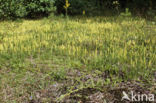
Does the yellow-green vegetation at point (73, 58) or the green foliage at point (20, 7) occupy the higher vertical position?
the green foliage at point (20, 7)

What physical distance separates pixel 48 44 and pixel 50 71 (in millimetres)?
1362

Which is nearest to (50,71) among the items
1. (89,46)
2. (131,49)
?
(89,46)

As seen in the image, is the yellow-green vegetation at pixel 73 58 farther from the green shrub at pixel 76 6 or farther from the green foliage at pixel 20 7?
the green shrub at pixel 76 6

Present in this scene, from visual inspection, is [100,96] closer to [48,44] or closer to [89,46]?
[89,46]

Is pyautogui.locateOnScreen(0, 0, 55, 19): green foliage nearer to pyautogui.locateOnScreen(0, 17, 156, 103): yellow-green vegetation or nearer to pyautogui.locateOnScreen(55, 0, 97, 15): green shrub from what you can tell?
pyautogui.locateOnScreen(55, 0, 97, 15): green shrub

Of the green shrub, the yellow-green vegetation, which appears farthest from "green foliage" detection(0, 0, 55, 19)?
the yellow-green vegetation

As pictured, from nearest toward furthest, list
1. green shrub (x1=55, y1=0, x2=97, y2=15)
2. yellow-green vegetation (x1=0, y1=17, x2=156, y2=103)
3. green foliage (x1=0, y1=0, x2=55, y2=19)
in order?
1. yellow-green vegetation (x1=0, y1=17, x2=156, y2=103)
2. green foliage (x1=0, y1=0, x2=55, y2=19)
3. green shrub (x1=55, y1=0, x2=97, y2=15)

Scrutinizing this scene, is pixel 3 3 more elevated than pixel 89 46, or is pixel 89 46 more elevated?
pixel 3 3

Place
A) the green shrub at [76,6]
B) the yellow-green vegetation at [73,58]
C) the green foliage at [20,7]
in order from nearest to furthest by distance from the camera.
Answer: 1. the yellow-green vegetation at [73,58]
2. the green foliage at [20,7]
3. the green shrub at [76,6]

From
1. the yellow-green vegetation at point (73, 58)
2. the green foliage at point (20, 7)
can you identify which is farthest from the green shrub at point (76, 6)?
the yellow-green vegetation at point (73, 58)

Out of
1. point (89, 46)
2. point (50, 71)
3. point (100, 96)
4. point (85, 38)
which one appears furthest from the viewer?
point (85, 38)

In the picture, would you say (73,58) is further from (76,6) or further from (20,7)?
(76,6)

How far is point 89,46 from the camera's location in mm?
4391

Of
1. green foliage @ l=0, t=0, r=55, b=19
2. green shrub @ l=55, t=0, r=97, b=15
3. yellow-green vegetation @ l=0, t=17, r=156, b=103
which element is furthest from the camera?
green shrub @ l=55, t=0, r=97, b=15
